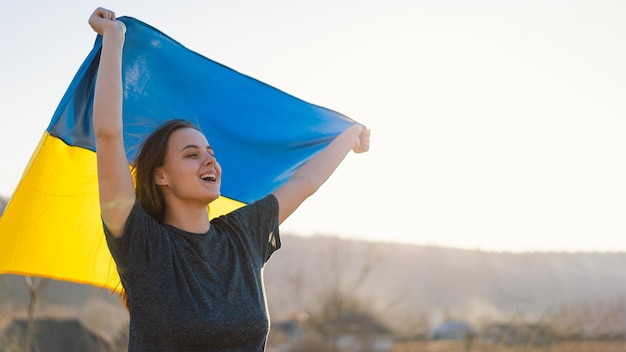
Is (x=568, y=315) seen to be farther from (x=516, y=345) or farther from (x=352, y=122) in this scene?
(x=352, y=122)

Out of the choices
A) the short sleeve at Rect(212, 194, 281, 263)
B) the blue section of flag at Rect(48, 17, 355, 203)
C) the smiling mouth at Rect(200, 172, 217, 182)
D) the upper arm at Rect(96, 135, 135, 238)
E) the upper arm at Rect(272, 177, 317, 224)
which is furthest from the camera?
the blue section of flag at Rect(48, 17, 355, 203)

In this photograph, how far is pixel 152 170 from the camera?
2.76m

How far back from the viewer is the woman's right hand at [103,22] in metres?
2.59

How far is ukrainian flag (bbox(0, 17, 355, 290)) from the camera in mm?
3271

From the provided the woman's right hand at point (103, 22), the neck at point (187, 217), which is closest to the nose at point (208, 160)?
the neck at point (187, 217)

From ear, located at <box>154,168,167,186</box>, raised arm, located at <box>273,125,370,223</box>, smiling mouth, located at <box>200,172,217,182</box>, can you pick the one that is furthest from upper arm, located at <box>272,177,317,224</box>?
ear, located at <box>154,168,167,186</box>

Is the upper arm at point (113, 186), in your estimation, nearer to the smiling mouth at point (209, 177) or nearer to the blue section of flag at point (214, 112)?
the smiling mouth at point (209, 177)

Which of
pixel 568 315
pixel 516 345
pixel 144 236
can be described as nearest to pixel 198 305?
pixel 144 236

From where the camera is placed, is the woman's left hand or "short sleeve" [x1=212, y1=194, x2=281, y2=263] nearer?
"short sleeve" [x1=212, y1=194, x2=281, y2=263]

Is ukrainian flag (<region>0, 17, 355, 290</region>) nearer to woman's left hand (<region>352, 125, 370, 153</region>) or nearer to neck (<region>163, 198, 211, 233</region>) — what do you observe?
woman's left hand (<region>352, 125, 370, 153</region>)

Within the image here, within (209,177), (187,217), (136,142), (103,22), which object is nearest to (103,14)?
(103,22)

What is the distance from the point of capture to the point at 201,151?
9.09 feet

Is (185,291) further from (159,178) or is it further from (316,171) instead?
(316,171)

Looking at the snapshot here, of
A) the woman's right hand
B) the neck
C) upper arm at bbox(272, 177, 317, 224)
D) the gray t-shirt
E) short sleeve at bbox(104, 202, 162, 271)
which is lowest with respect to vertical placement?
the gray t-shirt
